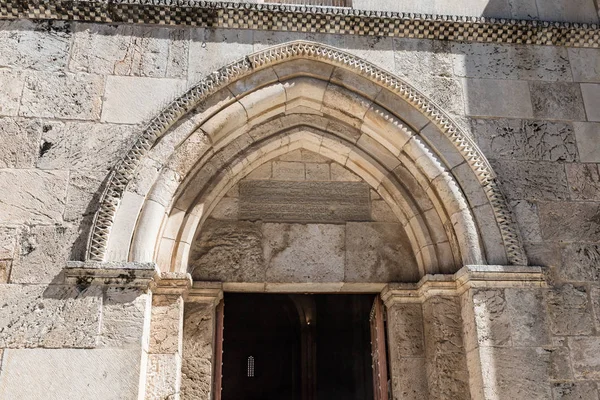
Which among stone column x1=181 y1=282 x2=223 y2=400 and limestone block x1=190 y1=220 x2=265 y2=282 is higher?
limestone block x1=190 y1=220 x2=265 y2=282

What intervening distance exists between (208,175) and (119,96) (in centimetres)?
96

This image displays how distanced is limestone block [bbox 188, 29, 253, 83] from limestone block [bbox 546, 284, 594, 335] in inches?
126

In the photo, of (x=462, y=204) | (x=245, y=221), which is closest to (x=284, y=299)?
(x=245, y=221)

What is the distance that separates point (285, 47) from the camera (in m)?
4.72

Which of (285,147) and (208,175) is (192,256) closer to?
(208,175)

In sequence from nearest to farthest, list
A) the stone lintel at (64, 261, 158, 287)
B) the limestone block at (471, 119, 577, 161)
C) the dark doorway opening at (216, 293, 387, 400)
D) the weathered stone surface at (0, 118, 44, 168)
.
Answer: the stone lintel at (64, 261, 158, 287), the weathered stone surface at (0, 118, 44, 168), the limestone block at (471, 119, 577, 161), the dark doorway opening at (216, 293, 387, 400)

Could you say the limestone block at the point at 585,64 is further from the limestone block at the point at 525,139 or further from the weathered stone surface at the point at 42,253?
the weathered stone surface at the point at 42,253

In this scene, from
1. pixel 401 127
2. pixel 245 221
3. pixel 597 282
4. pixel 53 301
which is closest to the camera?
pixel 53 301

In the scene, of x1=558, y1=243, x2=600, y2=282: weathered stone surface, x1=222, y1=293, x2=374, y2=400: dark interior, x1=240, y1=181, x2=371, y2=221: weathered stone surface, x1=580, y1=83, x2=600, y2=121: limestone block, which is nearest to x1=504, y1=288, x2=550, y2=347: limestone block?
x1=558, y1=243, x2=600, y2=282: weathered stone surface

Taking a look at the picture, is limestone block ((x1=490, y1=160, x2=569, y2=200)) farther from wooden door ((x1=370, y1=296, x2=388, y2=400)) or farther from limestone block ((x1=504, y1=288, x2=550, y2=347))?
wooden door ((x1=370, y1=296, x2=388, y2=400))

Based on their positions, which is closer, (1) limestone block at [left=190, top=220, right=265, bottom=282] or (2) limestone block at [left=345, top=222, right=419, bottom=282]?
(1) limestone block at [left=190, top=220, right=265, bottom=282]

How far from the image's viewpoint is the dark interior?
33.7ft

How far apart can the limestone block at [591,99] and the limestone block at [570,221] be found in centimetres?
85

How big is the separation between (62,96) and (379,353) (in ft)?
11.4
